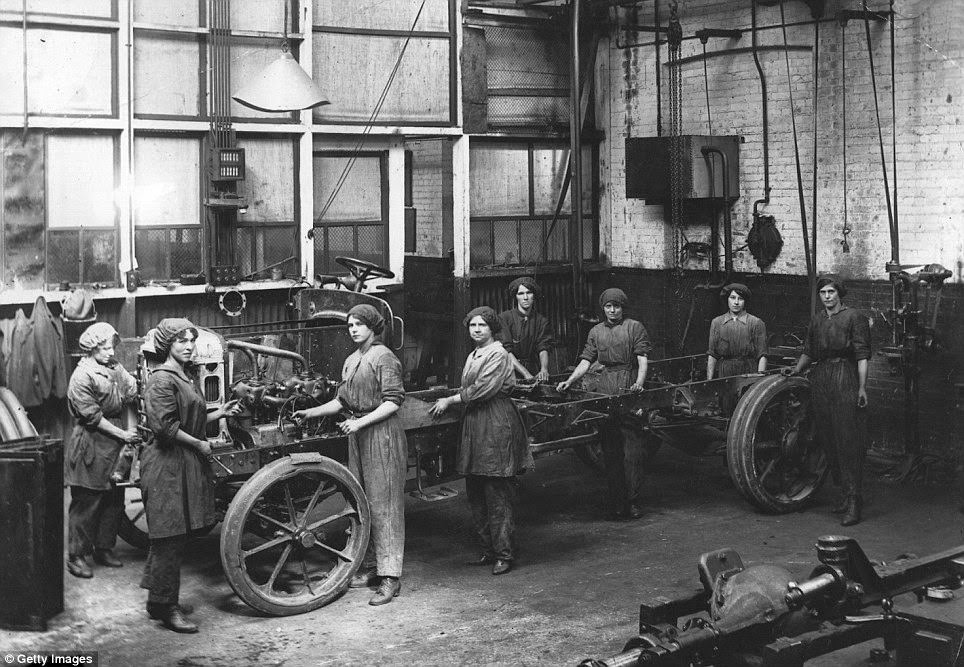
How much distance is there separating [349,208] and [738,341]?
420 cm

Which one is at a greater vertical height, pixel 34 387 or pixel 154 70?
pixel 154 70

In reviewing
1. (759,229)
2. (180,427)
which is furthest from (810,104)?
(180,427)

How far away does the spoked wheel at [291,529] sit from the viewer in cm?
632

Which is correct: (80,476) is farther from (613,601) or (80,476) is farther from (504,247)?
(504,247)

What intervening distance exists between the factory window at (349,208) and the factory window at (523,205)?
3.56ft

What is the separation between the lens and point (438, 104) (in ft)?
38.4

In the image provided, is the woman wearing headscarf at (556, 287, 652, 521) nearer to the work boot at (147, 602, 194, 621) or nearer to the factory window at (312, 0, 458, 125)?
the work boot at (147, 602, 194, 621)

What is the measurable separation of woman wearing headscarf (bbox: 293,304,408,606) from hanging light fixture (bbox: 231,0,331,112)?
2879 millimetres

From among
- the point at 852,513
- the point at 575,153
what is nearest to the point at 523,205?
the point at 575,153

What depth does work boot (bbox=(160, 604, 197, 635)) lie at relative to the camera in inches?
248

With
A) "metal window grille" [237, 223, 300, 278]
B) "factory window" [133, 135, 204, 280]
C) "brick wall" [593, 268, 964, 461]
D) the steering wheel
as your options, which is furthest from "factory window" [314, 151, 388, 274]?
"brick wall" [593, 268, 964, 461]

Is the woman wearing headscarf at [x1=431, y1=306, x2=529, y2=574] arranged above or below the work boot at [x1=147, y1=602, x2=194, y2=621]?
above

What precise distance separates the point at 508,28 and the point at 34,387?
6.05 metres

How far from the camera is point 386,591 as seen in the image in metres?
6.82
